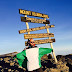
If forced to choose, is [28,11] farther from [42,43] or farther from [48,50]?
[48,50]

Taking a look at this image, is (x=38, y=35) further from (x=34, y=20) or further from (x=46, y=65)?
(x=46, y=65)

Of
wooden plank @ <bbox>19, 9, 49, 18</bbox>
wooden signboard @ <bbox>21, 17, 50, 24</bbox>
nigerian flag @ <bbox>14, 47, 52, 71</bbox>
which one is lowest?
nigerian flag @ <bbox>14, 47, 52, 71</bbox>

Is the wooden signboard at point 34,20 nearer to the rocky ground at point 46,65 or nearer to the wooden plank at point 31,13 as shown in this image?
the wooden plank at point 31,13

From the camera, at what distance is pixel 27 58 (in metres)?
4.59

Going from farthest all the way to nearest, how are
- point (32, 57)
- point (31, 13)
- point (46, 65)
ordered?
point (31, 13) → point (46, 65) → point (32, 57)

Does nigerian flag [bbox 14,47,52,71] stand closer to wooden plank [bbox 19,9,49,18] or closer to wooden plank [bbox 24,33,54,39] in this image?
wooden plank [bbox 24,33,54,39]

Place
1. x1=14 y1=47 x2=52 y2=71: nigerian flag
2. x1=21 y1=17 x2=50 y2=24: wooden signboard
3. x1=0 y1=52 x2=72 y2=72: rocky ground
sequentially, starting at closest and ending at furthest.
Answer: x1=14 y1=47 x2=52 y2=71: nigerian flag, x1=0 y1=52 x2=72 y2=72: rocky ground, x1=21 y1=17 x2=50 y2=24: wooden signboard

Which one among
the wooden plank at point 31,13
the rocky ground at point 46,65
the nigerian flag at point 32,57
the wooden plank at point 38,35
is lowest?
the rocky ground at point 46,65

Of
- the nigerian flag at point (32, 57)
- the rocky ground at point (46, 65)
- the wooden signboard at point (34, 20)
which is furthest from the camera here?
the wooden signboard at point (34, 20)

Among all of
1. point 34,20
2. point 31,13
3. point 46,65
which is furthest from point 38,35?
point 46,65

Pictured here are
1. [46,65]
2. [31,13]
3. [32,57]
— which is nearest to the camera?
[32,57]

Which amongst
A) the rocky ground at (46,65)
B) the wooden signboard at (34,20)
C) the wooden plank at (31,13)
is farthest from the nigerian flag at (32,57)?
the wooden plank at (31,13)

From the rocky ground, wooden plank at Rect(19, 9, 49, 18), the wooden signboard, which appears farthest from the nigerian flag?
wooden plank at Rect(19, 9, 49, 18)

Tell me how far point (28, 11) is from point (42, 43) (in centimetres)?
240
